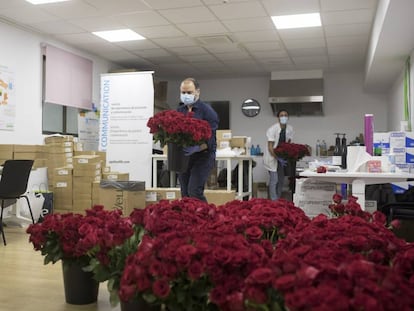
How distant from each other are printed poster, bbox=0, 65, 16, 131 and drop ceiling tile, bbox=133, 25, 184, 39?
1809mm

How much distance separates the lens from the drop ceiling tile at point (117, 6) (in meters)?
5.21

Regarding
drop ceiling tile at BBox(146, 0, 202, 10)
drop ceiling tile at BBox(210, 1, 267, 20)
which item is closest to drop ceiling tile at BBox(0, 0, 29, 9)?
drop ceiling tile at BBox(146, 0, 202, 10)

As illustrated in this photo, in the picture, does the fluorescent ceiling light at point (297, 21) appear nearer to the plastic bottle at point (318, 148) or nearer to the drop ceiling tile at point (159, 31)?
the drop ceiling tile at point (159, 31)

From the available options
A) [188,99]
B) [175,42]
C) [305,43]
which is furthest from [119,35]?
[188,99]

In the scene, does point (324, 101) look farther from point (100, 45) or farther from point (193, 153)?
point (193, 153)

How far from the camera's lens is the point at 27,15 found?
5.70 metres

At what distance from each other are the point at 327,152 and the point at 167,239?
789cm

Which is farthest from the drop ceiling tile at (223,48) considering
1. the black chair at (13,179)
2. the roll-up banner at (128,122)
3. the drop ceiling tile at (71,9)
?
the black chair at (13,179)

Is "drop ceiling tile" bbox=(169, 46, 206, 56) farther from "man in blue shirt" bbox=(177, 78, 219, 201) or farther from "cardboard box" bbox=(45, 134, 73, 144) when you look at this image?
"man in blue shirt" bbox=(177, 78, 219, 201)

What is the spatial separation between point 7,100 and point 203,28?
2.80m

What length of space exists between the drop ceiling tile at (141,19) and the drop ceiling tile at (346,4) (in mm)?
2035

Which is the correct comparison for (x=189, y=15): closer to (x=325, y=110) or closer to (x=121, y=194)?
(x=121, y=194)

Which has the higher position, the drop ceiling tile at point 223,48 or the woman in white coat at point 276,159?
the drop ceiling tile at point 223,48

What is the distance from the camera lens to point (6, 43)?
234 inches
